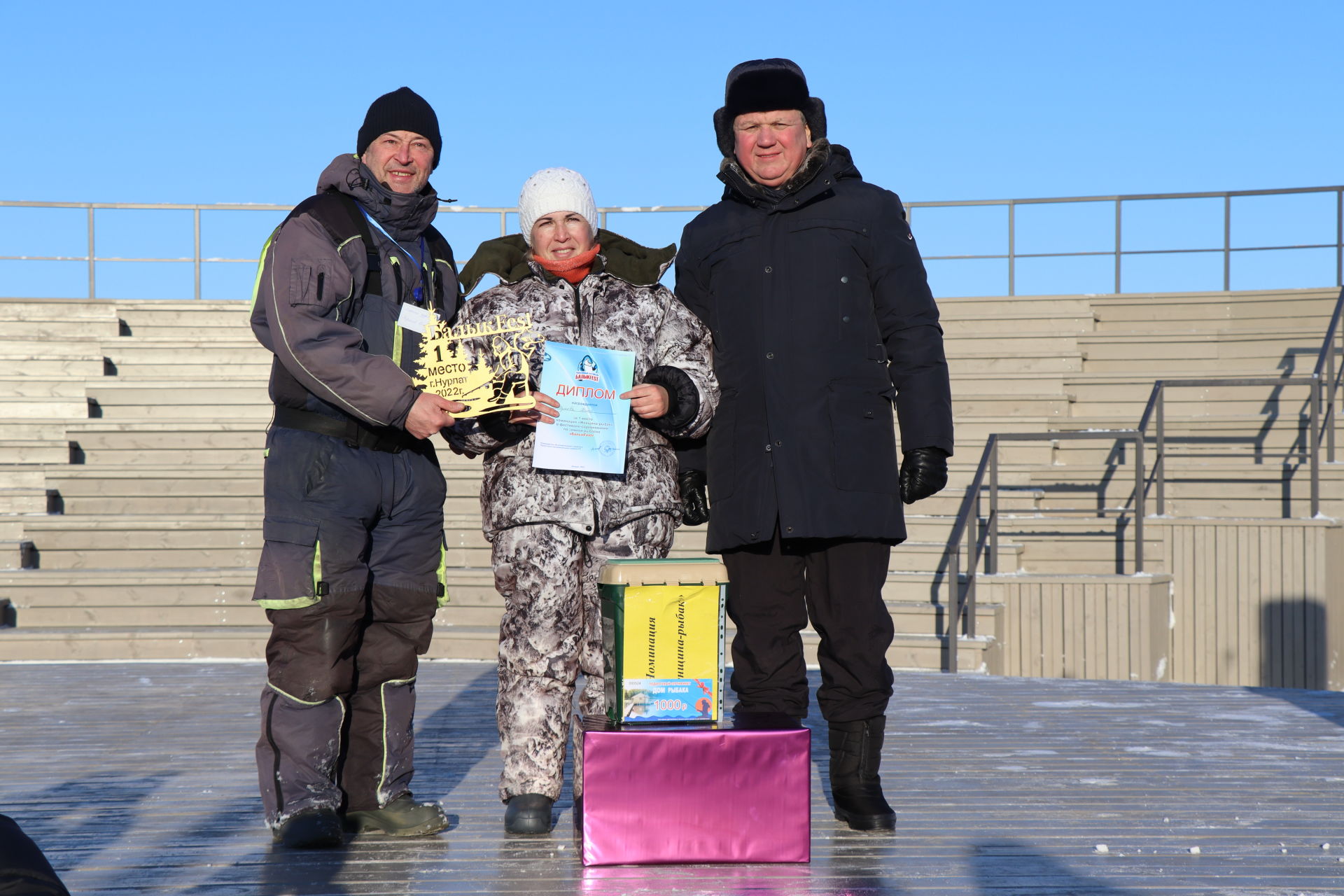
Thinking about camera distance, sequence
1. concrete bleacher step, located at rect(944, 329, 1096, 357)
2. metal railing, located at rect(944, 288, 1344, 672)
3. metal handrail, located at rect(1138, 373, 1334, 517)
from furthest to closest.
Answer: concrete bleacher step, located at rect(944, 329, 1096, 357) → metal handrail, located at rect(1138, 373, 1334, 517) → metal railing, located at rect(944, 288, 1344, 672)

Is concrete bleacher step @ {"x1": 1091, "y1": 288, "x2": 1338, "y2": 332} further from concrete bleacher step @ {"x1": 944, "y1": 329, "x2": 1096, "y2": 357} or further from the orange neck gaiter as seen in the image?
the orange neck gaiter

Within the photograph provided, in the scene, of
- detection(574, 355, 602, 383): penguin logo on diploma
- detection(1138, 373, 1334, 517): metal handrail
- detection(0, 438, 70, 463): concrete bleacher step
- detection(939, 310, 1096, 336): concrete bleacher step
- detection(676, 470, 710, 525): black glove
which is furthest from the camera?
detection(939, 310, 1096, 336): concrete bleacher step

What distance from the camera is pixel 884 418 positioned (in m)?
3.28

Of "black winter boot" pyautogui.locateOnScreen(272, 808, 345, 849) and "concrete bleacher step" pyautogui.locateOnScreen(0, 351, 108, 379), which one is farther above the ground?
"concrete bleacher step" pyautogui.locateOnScreen(0, 351, 108, 379)

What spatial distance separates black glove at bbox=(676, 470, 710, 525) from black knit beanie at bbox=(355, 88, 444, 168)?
1.04m

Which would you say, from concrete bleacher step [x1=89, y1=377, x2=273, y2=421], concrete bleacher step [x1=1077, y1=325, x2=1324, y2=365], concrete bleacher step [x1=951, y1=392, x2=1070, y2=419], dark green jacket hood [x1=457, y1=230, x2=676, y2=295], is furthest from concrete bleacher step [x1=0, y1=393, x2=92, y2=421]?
concrete bleacher step [x1=1077, y1=325, x2=1324, y2=365]

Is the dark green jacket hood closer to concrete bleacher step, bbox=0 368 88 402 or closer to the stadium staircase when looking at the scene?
the stadium staircase

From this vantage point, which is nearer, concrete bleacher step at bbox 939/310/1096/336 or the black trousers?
the black trousers

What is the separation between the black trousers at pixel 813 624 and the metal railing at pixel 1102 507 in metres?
4.16

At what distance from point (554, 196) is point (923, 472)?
1.13m

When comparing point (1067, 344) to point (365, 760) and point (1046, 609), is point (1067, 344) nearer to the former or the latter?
point (1046, 609)

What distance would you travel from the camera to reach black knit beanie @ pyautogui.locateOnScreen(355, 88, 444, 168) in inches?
123

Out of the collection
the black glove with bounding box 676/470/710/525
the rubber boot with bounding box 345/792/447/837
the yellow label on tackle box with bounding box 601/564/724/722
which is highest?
the black glove with bounding box 676/470/710/525

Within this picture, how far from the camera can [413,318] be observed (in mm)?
3135
